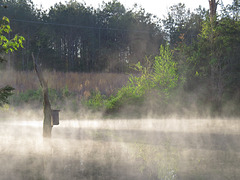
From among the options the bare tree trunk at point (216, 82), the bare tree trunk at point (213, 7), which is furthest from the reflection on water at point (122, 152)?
the bare tree trunk at point (213, 7)

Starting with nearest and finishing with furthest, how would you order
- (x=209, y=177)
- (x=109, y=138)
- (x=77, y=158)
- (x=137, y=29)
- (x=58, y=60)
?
(x=209, y=177) → (x=77, y=158) → (x=109, y=138) → (x=58, y=60) → (x=137, y=29)

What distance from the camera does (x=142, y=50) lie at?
194 feet

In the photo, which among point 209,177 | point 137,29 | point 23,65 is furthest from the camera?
point 137,29

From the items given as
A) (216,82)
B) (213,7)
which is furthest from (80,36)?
(216,82)

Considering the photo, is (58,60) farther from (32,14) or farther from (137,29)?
(137,29)

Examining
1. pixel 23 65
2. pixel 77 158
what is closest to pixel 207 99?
pixel 77 158

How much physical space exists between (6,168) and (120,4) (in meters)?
66.4

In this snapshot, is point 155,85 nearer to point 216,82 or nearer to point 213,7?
point 216,82

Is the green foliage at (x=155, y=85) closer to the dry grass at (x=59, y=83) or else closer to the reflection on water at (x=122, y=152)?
the dry grass at (x=59, y=83)

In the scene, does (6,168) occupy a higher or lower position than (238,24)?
lower

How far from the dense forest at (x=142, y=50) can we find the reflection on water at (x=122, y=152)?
641 cm

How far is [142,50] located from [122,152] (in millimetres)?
49934

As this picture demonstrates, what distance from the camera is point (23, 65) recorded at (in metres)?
49.0

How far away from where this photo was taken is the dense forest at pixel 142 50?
2238 cm
